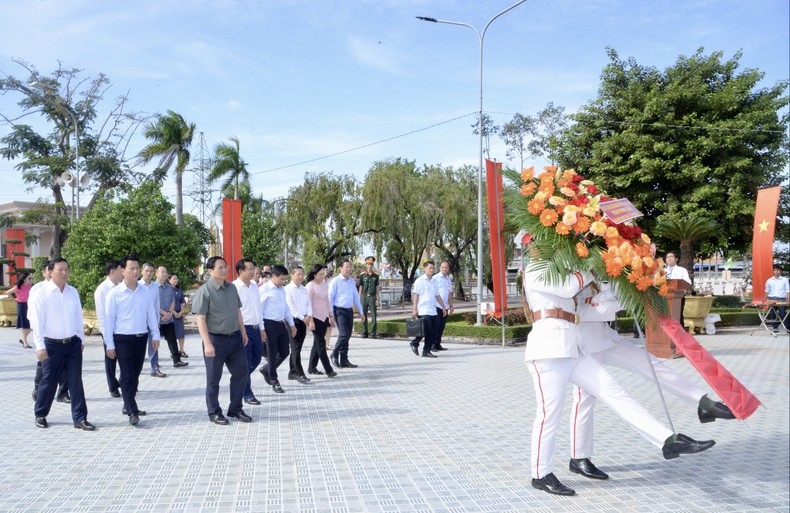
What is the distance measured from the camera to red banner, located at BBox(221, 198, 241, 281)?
1535 centimetres

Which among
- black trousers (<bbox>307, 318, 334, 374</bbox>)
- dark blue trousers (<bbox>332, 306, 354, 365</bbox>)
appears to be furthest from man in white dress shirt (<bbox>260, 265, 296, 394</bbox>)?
dark blue trousers (<bbox>332, 306, 354, 365</bbox>)

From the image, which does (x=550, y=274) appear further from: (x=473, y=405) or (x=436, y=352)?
(x=436, y=352)

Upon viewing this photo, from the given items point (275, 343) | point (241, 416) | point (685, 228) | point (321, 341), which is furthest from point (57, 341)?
point (685, 228)

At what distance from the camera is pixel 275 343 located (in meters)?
8.78

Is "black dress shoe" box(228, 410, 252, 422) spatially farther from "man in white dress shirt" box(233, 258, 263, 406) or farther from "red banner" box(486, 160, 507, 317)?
"red banner" box(486, 160, 507, 317)

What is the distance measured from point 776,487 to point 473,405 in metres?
3.58

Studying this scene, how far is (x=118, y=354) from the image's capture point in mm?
7004

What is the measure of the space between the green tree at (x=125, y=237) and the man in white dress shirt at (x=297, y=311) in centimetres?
976

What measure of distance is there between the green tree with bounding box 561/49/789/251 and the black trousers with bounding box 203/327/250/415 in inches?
744

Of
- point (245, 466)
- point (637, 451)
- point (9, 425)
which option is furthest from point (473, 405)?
point (9, 425)

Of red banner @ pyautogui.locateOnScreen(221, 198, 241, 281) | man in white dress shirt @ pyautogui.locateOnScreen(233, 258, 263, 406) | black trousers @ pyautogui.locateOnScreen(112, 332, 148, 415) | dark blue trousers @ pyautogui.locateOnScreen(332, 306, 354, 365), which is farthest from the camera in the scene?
red banner @ pyautogui.locateOnScreen(221, 198, 241, 281)

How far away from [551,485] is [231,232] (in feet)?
40.3

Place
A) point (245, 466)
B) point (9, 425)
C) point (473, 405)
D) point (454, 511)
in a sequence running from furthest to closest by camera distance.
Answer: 1. point (473, 405)
2. point (9, 425)
3. point (245, 466)
4. point (454, 511)

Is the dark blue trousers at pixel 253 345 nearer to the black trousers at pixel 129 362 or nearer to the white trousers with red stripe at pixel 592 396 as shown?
the black trousers at pixel 129 362
